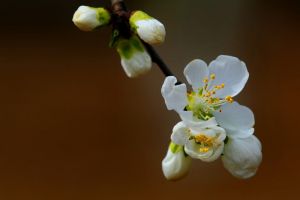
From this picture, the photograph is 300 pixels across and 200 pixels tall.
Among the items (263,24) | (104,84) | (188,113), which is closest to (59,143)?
(104,84)

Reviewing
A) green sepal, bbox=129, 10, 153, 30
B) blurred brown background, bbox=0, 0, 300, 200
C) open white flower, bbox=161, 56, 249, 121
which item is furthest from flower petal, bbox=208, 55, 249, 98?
blurred brown background, bbox=0, 0, 300, 200

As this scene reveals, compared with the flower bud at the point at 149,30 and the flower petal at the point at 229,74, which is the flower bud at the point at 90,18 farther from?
the flower petal at the point at 229,74

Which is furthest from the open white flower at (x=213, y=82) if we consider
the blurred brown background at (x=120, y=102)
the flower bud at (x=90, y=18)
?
the blurred brown background at (x=120, y=102)

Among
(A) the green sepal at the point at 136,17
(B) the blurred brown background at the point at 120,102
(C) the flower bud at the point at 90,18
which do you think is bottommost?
(B) the blurred brown background at the point at 120,102

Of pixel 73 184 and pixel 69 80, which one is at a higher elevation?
pixel 69 80

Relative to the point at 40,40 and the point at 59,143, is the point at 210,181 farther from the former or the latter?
the point at 40,40

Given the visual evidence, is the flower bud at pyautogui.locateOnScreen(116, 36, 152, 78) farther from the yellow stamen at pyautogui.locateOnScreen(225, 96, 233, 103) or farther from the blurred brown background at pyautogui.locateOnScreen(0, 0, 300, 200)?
the blurred brown background at pyautogui.locateOnScreen(0, 0, 300, 200)

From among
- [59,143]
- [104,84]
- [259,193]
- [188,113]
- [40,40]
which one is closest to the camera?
[188,113]
